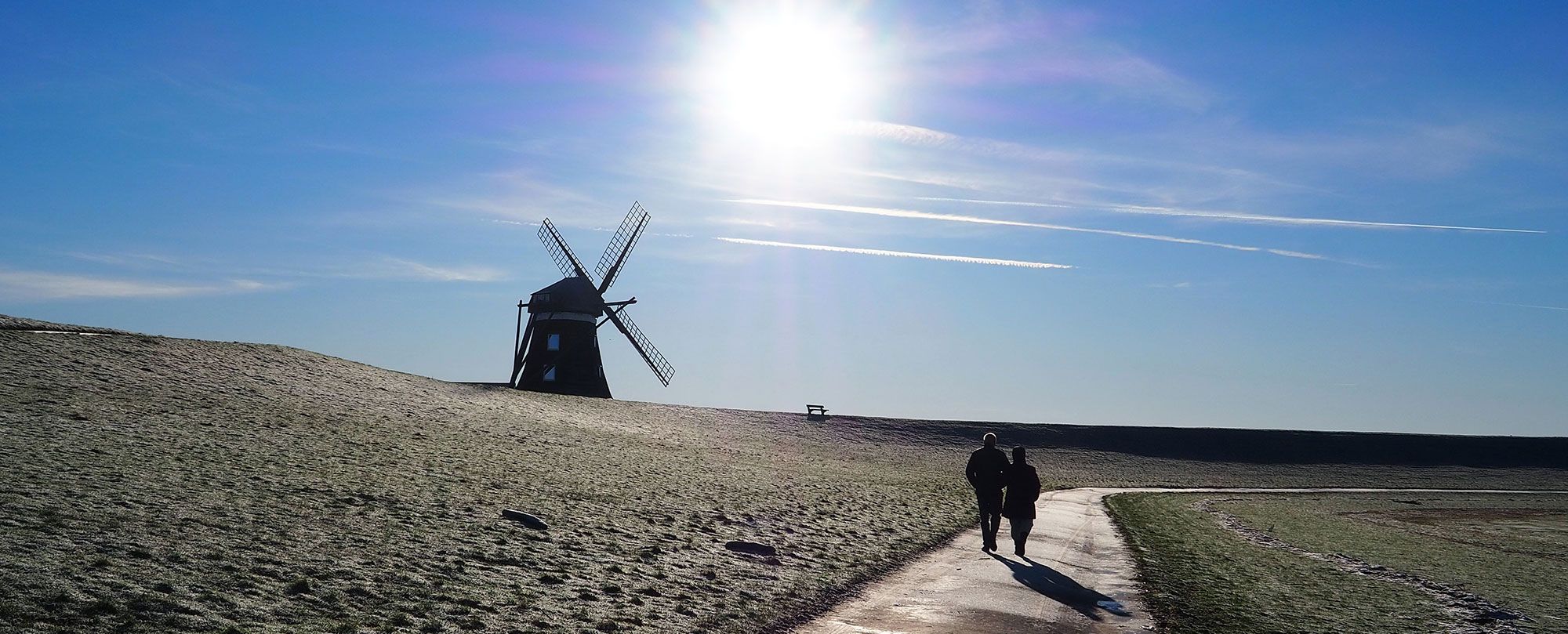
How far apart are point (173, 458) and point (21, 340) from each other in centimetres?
1578

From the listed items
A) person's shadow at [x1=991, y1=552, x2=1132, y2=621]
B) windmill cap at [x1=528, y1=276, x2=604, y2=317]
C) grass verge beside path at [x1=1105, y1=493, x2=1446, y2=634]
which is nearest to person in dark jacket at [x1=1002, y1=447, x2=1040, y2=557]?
person's shadow at [x1=991, y1=552, x2=1132, y2=621]

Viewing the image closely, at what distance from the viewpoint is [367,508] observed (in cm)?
1579

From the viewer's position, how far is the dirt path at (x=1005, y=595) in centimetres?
1159

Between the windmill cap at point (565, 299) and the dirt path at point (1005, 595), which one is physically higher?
the windmill cap at point (565, 299)

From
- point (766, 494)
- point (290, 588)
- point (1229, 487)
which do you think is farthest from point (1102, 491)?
point (290, 588)

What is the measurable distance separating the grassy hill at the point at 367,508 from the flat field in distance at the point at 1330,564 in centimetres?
485

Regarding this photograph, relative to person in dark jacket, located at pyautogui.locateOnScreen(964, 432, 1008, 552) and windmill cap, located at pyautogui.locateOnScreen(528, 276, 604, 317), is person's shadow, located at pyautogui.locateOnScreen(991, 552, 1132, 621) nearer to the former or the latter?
person in dark jacket, located at pyautogui.locateOnScreen(964, 432, 1008, 552)

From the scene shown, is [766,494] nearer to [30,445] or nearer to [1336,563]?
[1336,563]

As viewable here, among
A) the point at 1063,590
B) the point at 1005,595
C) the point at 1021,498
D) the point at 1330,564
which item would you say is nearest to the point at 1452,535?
the point at 1330,564

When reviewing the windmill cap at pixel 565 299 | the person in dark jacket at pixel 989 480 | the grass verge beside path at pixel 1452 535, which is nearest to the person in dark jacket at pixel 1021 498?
the person in dark jacket at pixel 989 480

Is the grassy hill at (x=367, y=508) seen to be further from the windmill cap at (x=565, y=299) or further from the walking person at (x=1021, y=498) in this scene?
the windmill cap at (x=565, y=299)

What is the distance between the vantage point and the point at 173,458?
679 inches

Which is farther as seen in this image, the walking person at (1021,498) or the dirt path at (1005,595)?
the walking person at (1021,498)

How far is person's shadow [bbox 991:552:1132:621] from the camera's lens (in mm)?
12797
